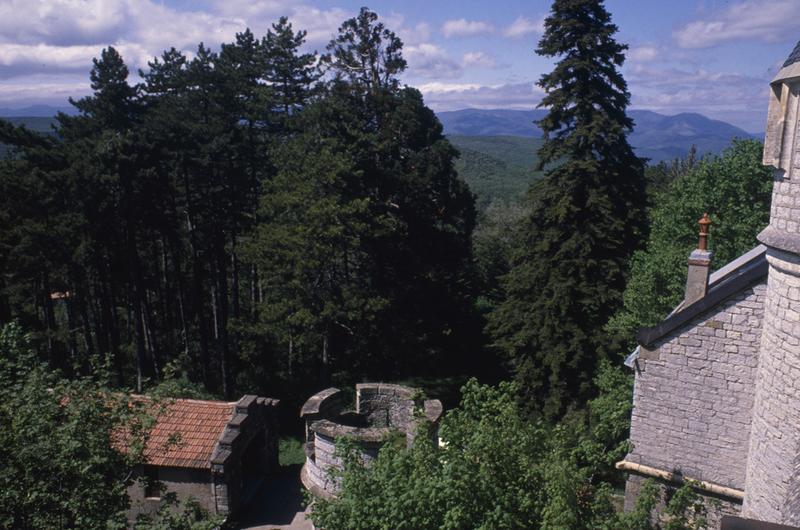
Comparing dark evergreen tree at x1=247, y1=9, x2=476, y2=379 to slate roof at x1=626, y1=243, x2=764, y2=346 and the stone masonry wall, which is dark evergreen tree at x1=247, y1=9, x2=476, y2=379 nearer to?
slate roof at x1=626, y1=243, x2=764, y2=346

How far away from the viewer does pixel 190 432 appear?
16.8m

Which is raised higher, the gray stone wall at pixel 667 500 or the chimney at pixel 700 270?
the chimney at pixel 700 270

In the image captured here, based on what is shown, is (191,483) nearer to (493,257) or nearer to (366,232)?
(366,232)

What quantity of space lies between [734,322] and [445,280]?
16236 millimetres

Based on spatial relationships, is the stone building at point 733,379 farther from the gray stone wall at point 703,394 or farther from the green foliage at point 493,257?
the green foliage at point 493,257

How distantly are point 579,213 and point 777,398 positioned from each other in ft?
35.4

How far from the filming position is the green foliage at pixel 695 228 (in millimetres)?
15352

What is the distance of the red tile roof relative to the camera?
52.3 feet

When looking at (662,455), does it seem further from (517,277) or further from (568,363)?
(517,277)

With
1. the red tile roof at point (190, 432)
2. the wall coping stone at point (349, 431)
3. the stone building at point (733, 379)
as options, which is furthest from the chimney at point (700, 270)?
the red tile roof at point (190, 432)

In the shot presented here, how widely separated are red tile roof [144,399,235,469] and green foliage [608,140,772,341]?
11371 millimetres

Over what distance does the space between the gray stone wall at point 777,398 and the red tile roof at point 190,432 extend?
12867mm

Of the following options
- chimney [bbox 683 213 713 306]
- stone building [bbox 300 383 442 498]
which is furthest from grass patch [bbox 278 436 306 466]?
chimney [bbox 683 213 713 306]

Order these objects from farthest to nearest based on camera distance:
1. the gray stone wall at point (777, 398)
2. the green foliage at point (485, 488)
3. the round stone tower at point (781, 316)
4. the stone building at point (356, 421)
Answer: the stone building at point (356, 421) → the gray stone wall at point (777, 398) → the round stone tower at point (781, 316) → the green foliage at point (485, 488)
